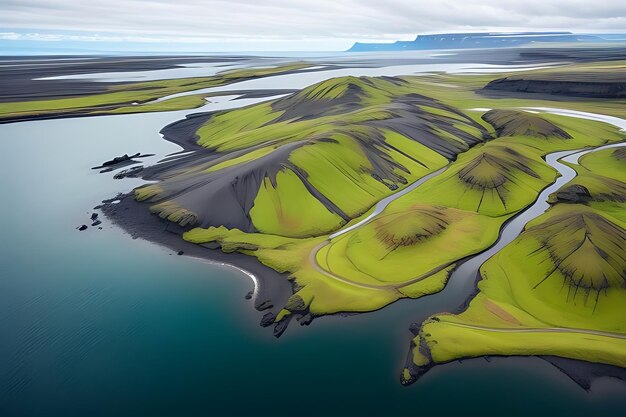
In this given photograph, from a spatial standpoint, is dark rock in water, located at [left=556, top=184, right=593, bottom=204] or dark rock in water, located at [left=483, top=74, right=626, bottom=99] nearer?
dark rock in water, located at [left=556, top=184, right=593, bottom=204]

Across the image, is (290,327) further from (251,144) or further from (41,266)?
(251,144)

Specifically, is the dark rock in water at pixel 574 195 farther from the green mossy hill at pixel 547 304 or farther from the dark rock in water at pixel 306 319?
the dark rock in water at pixel 306 319

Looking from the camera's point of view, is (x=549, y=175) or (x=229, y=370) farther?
(x=549, y=175)

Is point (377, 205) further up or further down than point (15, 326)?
further down

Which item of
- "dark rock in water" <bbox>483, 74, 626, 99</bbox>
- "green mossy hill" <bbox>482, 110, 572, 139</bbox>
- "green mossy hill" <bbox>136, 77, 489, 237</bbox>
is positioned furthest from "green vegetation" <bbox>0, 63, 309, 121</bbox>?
"dark rock in water" <bbox>483, 74, 626, 99</bbox>

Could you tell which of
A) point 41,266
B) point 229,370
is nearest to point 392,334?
point 229,370

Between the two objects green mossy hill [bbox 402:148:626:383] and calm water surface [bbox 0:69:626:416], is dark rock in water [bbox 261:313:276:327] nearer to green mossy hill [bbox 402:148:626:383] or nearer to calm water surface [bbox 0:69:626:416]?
calm water surface [bbox 0:69:626:416]

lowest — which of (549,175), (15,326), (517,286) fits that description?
(549,175)
